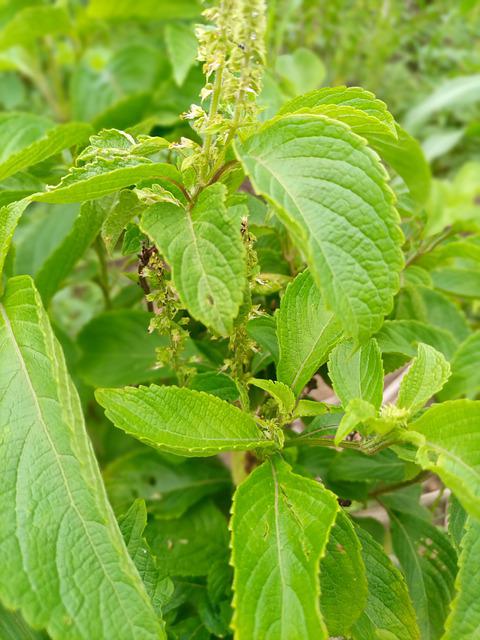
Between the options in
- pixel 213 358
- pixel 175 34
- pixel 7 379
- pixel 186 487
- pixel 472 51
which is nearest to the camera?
pixel 7 379

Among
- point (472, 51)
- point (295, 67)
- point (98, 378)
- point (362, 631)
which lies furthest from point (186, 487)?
point (472, 51)

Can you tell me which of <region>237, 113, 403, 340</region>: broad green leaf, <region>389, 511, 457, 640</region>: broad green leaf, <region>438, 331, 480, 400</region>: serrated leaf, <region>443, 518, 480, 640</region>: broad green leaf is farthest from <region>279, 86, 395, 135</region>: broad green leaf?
<region>389, 511, 457, 640</region>: broad green leaf

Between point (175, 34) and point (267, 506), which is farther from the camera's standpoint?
point (175, 34)

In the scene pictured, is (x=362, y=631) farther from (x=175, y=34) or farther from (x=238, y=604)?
(x=175, y=34)

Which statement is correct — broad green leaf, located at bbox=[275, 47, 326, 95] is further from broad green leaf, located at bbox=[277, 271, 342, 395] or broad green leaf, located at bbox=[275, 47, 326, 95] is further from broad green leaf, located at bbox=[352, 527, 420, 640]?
broad green leaf, located at bbox=[352, 527, 420, 640]

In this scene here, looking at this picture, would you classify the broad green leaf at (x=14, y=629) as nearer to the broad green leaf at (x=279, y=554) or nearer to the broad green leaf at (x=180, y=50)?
the broad green leaf at (x=279, y=554)

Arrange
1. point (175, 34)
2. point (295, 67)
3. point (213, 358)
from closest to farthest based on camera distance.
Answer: point (213, 358) < point (295, 67) < point (175, 34)
